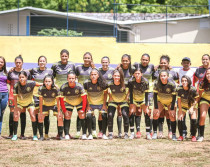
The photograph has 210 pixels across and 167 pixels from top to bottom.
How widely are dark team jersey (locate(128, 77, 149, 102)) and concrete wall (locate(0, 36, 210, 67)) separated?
13.8m

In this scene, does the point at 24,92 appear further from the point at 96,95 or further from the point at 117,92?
the point at 117,92

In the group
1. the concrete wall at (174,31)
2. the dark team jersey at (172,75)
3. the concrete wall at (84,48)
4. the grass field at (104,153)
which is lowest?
the grass field at (104,153)

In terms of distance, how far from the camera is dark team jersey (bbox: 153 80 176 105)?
991 centimetres

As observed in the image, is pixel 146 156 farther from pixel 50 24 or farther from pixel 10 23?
pixel 50 24

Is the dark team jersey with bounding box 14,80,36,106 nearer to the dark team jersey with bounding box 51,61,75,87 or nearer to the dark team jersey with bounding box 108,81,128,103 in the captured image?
the dark team jersey with bounding box 51,61,75,87

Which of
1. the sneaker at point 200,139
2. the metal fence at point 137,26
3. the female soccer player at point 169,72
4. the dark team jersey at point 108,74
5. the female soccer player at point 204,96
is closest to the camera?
the sneaker at point 200,139

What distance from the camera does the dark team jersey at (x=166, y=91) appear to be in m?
9.91

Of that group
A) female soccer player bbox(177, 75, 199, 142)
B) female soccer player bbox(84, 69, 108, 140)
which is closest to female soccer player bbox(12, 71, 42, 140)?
female soccer player bbox(84, 69, 108, 140)

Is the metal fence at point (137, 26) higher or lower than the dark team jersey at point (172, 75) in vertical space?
higher

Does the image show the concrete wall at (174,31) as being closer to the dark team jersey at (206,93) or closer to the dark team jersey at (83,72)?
the dark team jersey at (83,72)

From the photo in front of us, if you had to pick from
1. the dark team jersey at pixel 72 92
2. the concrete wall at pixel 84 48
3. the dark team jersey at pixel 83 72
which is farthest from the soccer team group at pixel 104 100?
the concrete wall at pixel 84 48

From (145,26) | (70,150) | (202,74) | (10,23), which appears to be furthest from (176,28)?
(70,150)

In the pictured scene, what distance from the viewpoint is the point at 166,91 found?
9961 mm

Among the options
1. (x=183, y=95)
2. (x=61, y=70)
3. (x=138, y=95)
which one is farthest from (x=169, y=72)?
(x=61, y=70)
